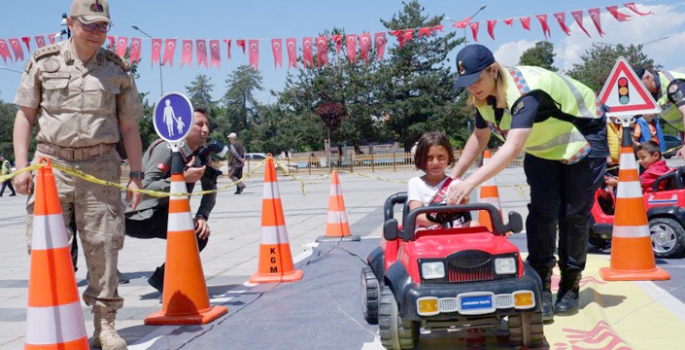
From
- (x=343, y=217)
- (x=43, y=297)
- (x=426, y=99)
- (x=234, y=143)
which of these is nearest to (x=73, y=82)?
(x=43, y=297)

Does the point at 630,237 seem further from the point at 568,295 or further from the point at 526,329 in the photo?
the point at 526,329

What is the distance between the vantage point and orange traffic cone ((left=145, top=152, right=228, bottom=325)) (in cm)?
468

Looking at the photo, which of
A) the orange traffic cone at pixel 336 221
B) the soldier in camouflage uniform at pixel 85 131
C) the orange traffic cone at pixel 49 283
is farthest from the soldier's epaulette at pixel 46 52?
the orange traffic cone at pixel 336 221

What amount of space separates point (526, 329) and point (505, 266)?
0.39 m

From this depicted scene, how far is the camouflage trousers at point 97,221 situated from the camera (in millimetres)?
3883

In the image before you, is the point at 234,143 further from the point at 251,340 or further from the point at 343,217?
the point at 251,340

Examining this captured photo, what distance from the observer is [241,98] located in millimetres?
103750

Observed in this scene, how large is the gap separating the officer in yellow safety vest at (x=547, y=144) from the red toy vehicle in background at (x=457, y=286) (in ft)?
1.86

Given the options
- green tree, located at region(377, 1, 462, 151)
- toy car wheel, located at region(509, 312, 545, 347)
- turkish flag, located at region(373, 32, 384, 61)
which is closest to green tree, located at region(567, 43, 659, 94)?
green tree, located at region(377, 1, 462, 151)

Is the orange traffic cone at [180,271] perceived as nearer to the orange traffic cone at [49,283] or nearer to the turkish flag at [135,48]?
the orange traffic cone at [49,283]

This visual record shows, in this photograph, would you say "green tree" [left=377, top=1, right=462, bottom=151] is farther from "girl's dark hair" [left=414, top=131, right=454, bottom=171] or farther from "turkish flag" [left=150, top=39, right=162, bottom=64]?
"girl's dark hair" [left=414, top=131, right=454, bottom=171]

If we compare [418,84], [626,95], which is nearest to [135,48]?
[626,95]

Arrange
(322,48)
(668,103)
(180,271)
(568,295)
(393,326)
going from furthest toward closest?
(322,48)
(668,103)
(180,271)
(568,295)
(393,326)

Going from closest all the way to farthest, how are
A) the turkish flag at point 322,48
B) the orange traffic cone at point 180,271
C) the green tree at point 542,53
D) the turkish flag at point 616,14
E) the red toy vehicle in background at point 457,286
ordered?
1. the red toy vehicle in background at point 457,286
2. the orange traffic cone at point 180,271
3. the turkish flag at point 616,14
4. the turkish flag at point 322,48
5. the green tree at point 542,53
